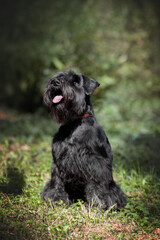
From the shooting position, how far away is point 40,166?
169 inches

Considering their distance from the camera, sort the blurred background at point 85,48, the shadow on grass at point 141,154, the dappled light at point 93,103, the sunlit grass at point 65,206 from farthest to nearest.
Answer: the blurred background at point 85,48, the shadow on grass at point 141,154, the dappled light at point 93,103, the sunlit grass at point 65,206

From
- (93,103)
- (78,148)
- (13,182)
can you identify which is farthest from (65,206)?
(93,103)

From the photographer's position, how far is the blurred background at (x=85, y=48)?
27.8 feet

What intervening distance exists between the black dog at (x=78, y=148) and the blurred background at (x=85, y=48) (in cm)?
493

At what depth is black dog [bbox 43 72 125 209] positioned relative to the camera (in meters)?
2.94

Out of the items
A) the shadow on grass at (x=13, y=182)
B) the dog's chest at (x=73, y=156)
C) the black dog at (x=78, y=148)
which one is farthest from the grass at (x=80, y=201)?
the dog's chest at (x=73, y=156)

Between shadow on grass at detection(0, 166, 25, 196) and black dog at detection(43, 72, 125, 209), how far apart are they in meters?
0.46

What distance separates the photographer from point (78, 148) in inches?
115

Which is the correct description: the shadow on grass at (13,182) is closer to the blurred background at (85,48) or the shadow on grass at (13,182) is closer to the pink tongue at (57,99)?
the pink tongue at (57,99)

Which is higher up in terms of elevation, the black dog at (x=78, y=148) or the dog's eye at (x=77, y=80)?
the dog's eye at (x=77, y=80)

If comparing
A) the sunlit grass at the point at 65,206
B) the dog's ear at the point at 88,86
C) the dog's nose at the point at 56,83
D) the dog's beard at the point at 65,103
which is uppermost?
the dog's nose at the point at 56,83

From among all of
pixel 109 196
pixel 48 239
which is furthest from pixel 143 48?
pixel 48 239

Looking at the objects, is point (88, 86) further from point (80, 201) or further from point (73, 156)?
point (80, 201)

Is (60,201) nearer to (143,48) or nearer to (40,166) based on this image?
(40,166)
